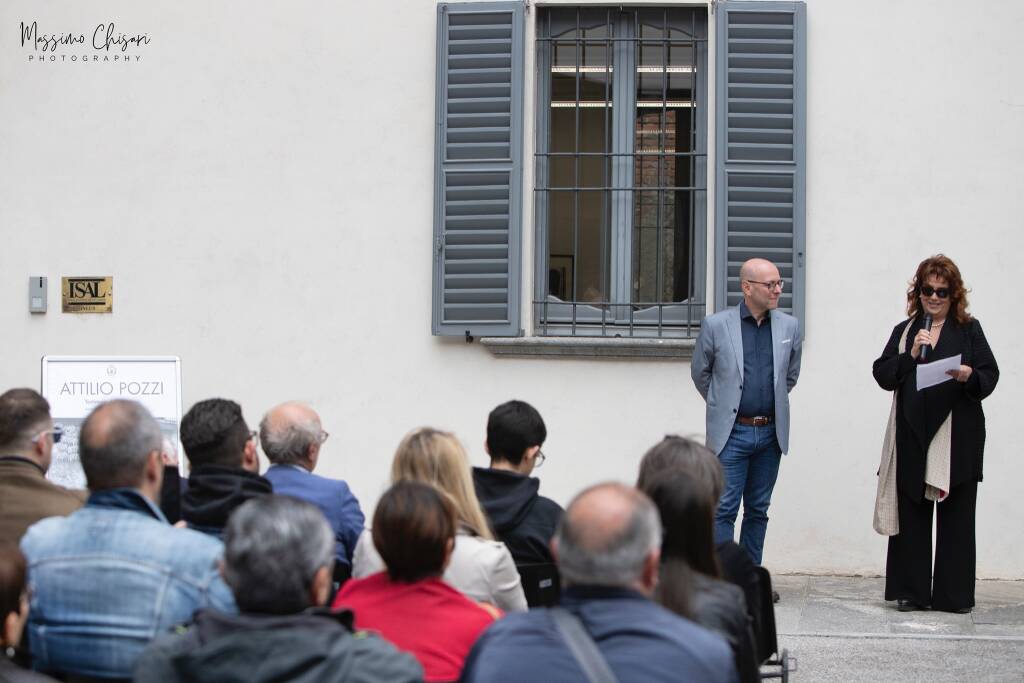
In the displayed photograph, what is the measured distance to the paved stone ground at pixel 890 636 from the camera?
580 cm

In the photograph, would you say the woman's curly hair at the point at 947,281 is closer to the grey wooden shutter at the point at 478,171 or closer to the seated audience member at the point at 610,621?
the grey wooden shutter at the point at 478,171

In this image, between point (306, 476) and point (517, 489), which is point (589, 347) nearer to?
A: point (517, 489)

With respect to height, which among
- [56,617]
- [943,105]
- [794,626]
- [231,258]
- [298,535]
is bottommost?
[794,626]

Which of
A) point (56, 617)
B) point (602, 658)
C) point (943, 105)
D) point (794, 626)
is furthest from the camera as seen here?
point (943, 105)

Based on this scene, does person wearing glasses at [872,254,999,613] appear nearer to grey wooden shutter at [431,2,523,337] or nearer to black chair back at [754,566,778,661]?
grey wooden shutter at [431,2,523,337]

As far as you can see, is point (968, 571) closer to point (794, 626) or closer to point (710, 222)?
point (794, 626)

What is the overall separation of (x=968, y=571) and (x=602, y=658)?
15.2 ft

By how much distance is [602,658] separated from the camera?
2.73 metres

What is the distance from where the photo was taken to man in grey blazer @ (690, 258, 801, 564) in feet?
23.2

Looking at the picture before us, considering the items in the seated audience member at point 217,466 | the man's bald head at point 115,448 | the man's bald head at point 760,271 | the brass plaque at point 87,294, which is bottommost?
the seated audience member at point 217,466

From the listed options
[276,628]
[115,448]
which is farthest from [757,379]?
[276,628]

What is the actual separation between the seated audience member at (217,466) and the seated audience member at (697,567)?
1205 mm

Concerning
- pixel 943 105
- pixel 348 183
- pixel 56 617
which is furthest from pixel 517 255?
pixel 56 617

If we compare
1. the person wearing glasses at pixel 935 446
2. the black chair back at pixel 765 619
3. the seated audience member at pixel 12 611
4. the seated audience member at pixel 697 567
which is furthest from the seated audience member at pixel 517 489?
the person wearing glasses at pixel 935 446
